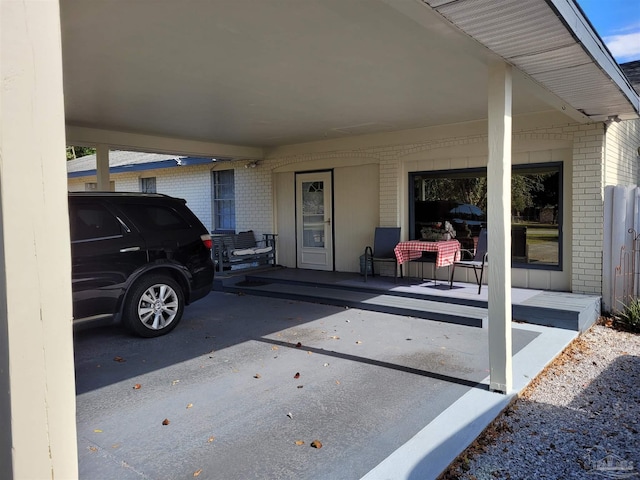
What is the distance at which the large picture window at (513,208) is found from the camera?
7.17 metres

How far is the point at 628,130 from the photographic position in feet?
25.4

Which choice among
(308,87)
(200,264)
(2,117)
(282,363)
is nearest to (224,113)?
(308,87)

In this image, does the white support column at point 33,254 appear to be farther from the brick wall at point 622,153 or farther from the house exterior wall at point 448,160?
the brick wall at point 622,153

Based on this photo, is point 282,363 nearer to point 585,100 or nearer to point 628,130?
point 585,100

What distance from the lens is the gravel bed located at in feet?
9.20

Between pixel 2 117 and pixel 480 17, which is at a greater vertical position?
pixel 480 17

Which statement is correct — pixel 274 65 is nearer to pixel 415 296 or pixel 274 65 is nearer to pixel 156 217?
pixel 156 217

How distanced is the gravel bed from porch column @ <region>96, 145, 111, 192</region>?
23.5ft

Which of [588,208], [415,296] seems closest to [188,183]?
[415,296]

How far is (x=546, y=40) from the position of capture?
3357 millimetres

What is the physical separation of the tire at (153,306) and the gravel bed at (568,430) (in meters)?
3.89

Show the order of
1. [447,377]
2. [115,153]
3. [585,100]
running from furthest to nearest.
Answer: [115,153] → [585,100] → [447,377]

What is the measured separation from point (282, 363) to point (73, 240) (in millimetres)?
2505

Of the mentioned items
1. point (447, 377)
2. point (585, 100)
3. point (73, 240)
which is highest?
point (585, 100)
